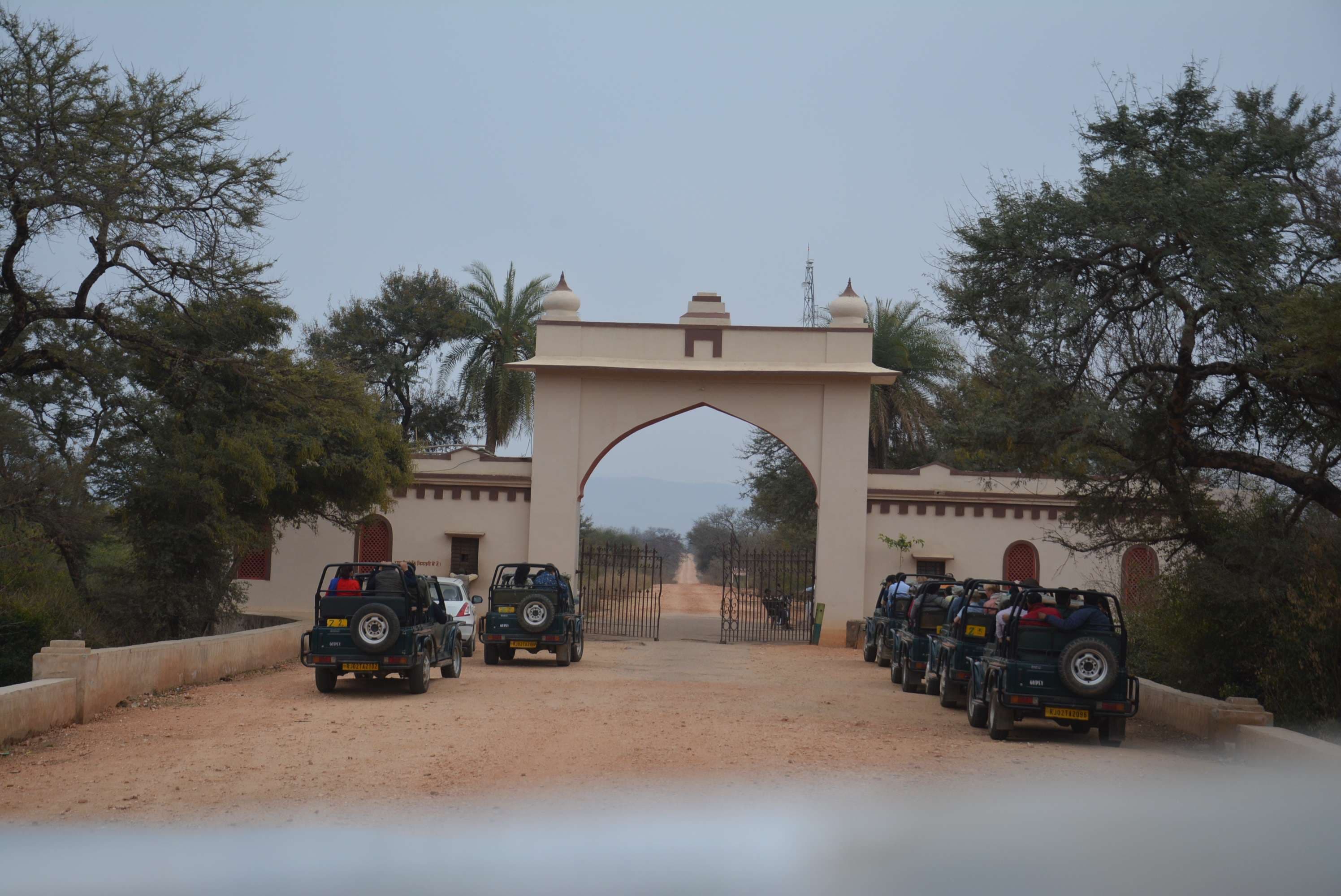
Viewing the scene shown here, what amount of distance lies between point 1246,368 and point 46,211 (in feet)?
56.7

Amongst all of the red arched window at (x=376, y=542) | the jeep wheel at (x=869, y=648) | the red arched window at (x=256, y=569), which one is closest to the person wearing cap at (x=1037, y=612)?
the jeep wheel at (x=869, y=648)

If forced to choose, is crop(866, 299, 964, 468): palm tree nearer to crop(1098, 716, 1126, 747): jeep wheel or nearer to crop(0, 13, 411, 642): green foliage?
crop(0, 13, 411, 642): green foliage

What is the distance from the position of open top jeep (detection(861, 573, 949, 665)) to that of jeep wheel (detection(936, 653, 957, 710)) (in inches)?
164

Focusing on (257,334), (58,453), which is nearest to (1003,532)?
(257,334)

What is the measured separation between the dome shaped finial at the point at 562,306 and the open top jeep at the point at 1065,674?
63.5 feet

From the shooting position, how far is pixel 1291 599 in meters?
12.4

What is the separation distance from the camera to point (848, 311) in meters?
31.5

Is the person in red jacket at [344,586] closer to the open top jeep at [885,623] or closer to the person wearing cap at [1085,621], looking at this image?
the person wearing cap at [1085,621]

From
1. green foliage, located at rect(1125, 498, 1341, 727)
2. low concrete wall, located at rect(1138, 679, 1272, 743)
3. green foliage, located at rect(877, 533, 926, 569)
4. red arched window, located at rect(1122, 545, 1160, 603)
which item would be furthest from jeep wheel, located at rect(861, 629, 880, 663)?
low concrete wall, located at rect(1138, 679, 1272, 743)

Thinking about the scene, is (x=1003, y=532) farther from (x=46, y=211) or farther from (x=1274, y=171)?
(x=46, y=211)

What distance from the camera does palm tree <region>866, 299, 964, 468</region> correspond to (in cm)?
4066

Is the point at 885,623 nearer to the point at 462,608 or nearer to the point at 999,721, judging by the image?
the point at 462,608

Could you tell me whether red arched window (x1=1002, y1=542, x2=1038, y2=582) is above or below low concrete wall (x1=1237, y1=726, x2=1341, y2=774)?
above

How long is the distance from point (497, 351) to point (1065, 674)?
31.9 metres
